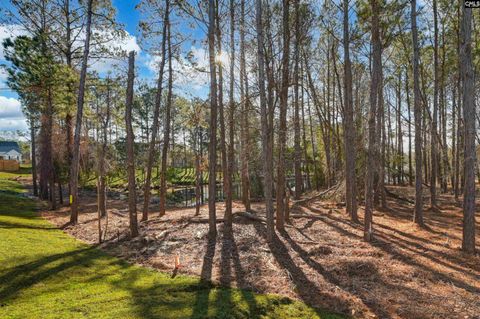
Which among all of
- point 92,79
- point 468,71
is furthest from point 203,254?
point 92,79

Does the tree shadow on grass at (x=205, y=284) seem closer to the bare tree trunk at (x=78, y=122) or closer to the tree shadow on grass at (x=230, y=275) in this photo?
the tree shadow on grass at (x=230, y=275)

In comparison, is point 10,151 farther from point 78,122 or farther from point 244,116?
point 244,116

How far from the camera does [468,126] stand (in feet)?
23.4

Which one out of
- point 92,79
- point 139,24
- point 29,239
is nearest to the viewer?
point 29,239

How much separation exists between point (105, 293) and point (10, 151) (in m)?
78.9

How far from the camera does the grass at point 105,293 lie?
15.2ft

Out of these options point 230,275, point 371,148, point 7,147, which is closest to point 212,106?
point 371,148

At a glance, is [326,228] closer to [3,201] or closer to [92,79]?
[92,79]

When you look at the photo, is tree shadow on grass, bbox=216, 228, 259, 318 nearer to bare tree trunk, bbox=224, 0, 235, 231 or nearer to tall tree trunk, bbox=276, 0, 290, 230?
bare tree trunk, bbox=224, 0, 235, 231

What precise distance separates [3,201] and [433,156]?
69.0 feet

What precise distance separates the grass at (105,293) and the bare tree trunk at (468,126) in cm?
467

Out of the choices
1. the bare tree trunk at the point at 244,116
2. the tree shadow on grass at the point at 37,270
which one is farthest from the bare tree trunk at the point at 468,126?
the tree shadow on grass at the point at 37,270

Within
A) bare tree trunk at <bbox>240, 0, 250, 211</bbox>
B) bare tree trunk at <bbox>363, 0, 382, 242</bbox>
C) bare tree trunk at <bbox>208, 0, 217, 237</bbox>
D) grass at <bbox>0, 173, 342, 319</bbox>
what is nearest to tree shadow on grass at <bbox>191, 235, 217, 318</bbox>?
grass at <bbox>0, 173, 342, 319</bbox>

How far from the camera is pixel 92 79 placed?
15.1 meters
